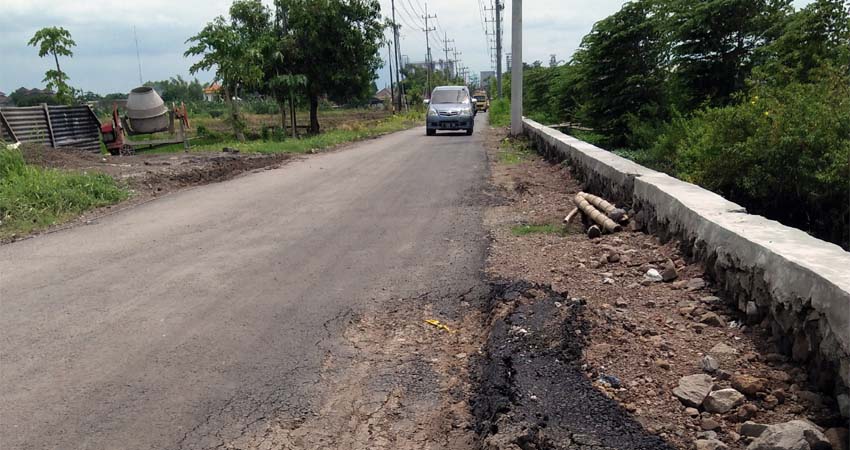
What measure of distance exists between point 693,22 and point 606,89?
3.09 metres

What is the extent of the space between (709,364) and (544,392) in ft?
2.97

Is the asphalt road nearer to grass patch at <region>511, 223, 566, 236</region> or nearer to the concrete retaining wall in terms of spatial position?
grass patch at <region>511, 223, 566, 236</region>

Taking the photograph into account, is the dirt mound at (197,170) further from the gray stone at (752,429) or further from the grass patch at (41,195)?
the gray stone at (752,429)

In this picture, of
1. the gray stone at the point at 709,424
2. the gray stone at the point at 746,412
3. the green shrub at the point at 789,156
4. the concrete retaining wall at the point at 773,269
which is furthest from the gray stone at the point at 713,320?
the green shrub at the point at 789,156

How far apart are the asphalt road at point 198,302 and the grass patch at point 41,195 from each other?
789mm

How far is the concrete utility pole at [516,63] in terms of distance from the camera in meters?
21.0

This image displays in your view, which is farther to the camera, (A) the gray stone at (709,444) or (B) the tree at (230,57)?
(B) the tree at (230,57)

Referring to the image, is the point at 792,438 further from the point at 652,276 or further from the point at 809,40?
the point at 809,40

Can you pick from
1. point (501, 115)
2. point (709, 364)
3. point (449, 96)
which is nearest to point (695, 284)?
point (709, 364)

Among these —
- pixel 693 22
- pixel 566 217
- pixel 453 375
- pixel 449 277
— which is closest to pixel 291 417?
pixel 453 375

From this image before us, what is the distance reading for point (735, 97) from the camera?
8547 millimetres

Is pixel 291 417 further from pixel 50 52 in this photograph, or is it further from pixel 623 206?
pixel 50 52

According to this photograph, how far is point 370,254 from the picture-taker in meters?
6.25

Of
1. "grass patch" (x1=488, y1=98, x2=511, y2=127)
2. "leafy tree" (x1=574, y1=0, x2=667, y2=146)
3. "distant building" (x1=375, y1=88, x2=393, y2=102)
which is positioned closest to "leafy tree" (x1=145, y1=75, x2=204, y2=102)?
"distant building" (x1=375, y1=88, x2=393, y2=102)
